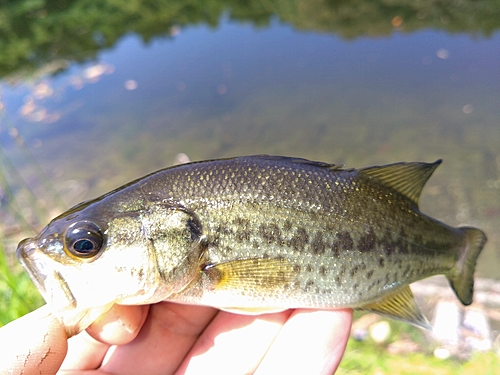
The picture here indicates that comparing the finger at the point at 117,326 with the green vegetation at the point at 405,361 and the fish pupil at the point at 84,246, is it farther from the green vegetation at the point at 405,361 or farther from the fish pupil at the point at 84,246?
the green vegetation at the point at 405,361

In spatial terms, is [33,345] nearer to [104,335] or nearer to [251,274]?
[104,335]

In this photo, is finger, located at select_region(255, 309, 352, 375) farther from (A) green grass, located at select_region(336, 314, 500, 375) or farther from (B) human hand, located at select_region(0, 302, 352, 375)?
(A) green grass, located at select_region(336, 314, 500, 375)

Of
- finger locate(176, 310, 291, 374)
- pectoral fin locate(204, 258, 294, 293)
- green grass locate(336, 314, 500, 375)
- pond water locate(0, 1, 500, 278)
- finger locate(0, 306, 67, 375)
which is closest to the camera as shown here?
finger locate(0, 306, 67, 375)

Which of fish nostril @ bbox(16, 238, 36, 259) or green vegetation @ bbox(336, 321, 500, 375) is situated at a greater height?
fish nostril @ bbox(16, 238, 36, 259)

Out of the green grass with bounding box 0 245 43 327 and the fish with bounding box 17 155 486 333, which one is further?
the green grass with bounding box 0 245 43 327

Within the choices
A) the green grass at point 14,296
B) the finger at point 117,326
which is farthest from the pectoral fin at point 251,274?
the green grass at point 14,296

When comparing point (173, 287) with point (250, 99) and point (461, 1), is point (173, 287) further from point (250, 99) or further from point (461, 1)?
point (461, 1)

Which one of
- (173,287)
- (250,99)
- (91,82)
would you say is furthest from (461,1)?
(173,287)

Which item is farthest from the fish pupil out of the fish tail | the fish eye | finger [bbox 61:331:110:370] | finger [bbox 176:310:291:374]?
the fish tail
